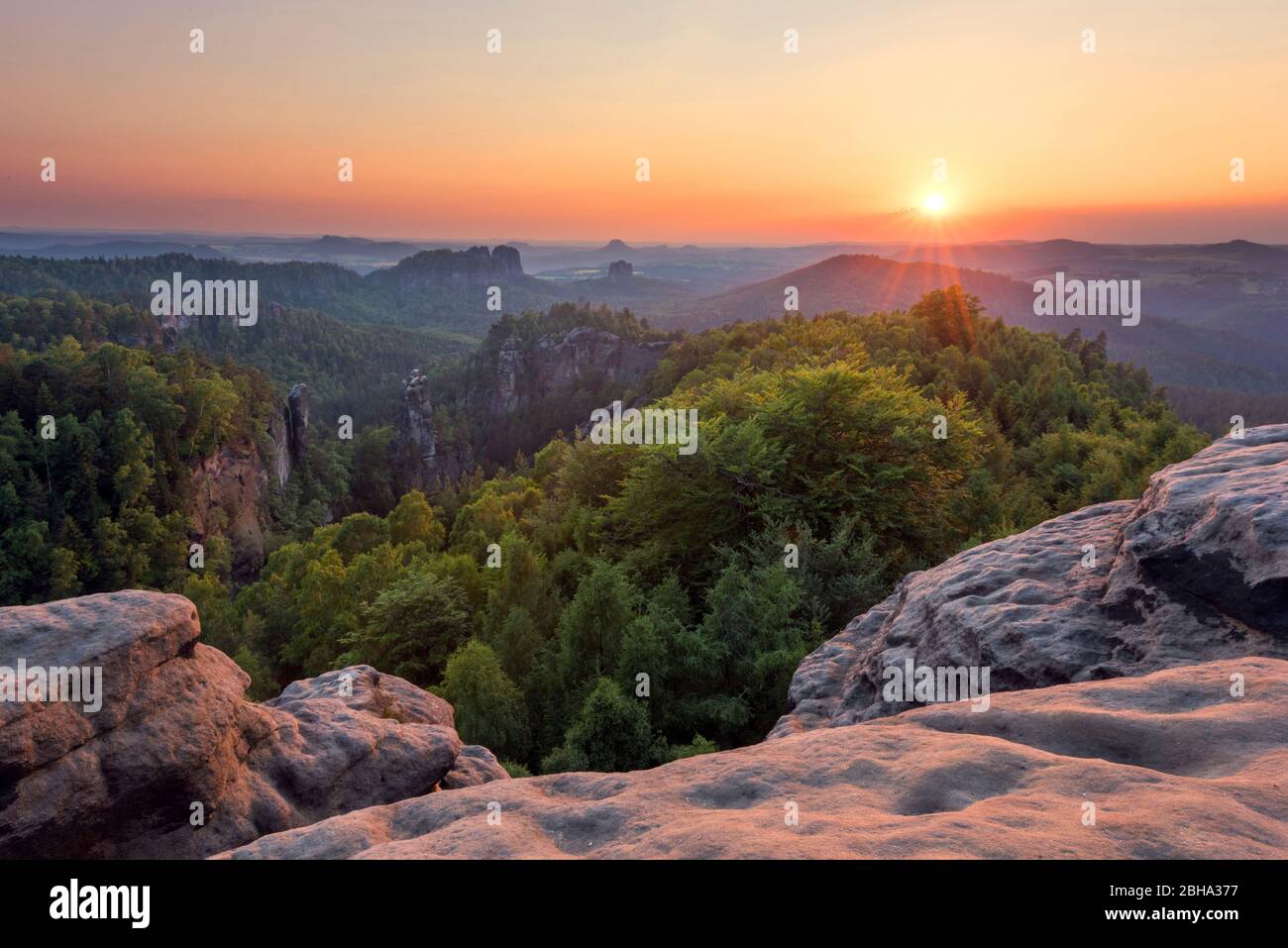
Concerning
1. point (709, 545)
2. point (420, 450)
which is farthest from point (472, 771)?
point (420, 450)

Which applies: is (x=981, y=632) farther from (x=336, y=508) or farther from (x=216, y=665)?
(x=336, y=508)

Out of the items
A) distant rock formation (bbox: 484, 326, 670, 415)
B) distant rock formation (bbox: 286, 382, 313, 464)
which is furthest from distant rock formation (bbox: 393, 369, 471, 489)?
distant rock formation (bbox: 484, 326, 670, 415)

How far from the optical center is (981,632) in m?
6.75

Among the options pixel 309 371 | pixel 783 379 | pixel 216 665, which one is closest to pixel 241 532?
pixel 783 379

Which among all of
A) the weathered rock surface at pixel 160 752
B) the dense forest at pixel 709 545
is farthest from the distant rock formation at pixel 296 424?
the weathered rock surface at pixel 160 752

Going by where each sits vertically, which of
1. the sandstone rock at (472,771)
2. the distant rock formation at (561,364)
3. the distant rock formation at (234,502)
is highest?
the distant rock formation at (561,364)

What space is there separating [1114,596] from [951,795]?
3.56 m

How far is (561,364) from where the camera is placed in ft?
490

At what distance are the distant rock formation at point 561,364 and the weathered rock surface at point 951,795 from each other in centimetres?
12327

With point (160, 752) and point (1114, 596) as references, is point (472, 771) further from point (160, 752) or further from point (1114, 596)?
point (1114, 596)

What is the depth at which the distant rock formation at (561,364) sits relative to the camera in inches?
5374

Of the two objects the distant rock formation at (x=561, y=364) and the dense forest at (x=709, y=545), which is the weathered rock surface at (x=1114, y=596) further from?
the distant rock formation at (x=561, y=364)

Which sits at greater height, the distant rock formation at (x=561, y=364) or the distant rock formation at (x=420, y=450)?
the distant rock formation at (x=561, y=364)
